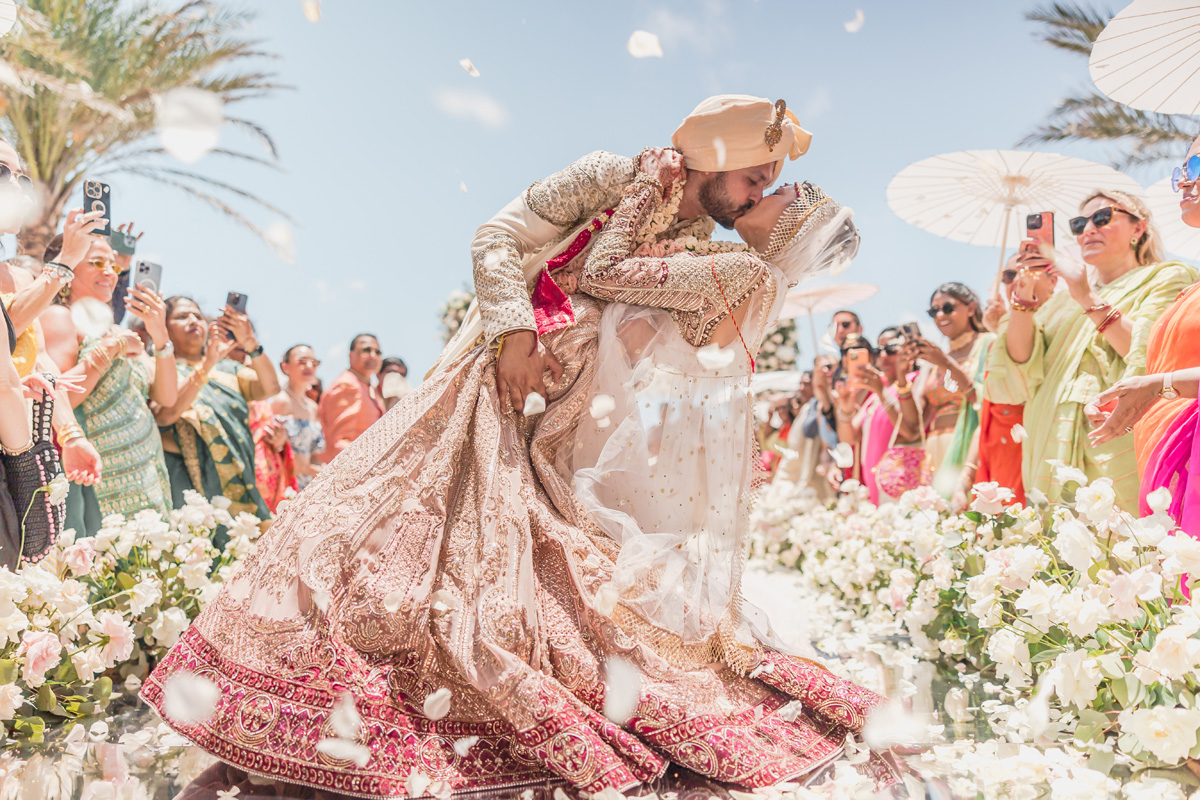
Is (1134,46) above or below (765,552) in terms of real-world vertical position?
above

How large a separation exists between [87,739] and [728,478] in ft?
6.68

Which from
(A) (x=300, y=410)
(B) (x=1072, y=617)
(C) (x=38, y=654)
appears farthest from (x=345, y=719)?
(A) (x=300, y=410)

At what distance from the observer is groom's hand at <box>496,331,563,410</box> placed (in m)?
2.31

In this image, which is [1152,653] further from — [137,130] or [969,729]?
[137,130]

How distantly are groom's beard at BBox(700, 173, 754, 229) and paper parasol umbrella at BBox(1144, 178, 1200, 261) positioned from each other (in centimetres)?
228

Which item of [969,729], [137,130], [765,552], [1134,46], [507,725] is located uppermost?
[137,130]

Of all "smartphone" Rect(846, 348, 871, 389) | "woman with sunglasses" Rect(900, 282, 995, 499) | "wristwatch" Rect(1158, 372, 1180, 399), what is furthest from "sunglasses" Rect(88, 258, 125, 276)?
"smartphone" Rect(846, 348, 871, 389)

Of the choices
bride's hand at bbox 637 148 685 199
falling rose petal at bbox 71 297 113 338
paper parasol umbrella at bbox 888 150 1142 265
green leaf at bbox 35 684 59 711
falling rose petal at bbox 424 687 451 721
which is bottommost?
green leaf at bbox 35 684 59 711

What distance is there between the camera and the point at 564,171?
2.44 metres

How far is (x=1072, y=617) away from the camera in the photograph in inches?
79.6

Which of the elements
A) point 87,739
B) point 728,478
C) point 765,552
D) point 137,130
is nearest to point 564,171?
point 728,478

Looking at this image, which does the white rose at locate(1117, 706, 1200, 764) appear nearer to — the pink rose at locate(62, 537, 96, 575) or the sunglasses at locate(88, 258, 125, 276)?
the pink rose at locate(62, 537, 96, 575)

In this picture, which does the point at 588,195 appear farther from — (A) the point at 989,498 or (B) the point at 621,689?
(A) the point at 989,498

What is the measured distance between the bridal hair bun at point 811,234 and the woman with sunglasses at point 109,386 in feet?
8.80
